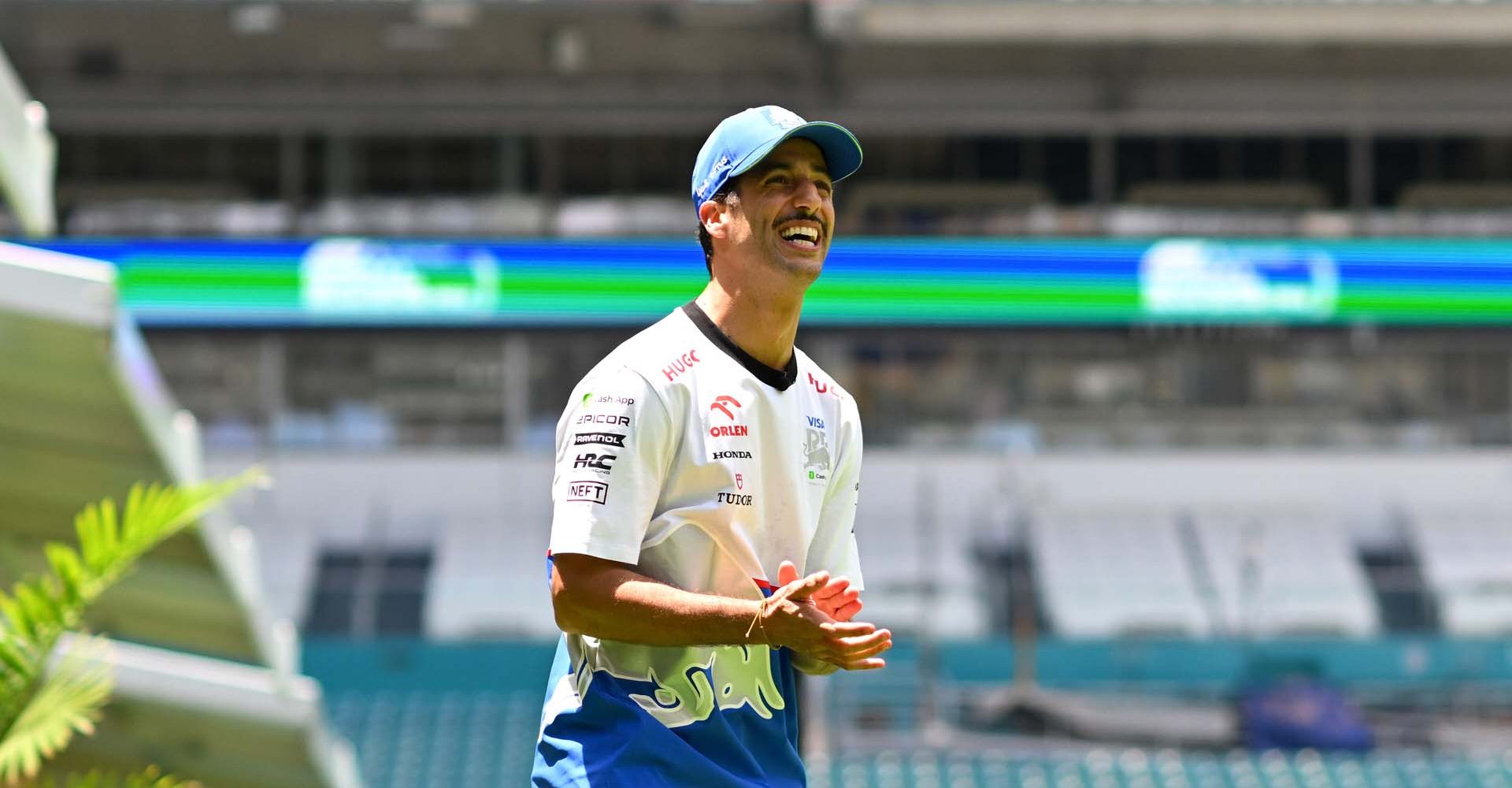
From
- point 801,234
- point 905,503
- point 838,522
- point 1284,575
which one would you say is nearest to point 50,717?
point 838,522

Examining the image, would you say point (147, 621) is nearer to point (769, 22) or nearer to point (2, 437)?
point (2, 437)

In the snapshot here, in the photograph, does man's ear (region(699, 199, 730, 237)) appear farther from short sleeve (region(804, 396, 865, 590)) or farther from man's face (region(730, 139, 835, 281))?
short sleeve (region(804, 396, 865, 590))

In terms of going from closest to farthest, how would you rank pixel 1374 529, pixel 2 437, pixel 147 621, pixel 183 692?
pixel 2 437 < pixel 183 692 < pixel 147 621 < pixel 1374 529

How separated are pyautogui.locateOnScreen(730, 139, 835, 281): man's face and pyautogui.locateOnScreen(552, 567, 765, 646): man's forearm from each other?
0.44 metres

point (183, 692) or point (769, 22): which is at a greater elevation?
point (769, 22)

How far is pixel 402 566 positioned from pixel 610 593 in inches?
716

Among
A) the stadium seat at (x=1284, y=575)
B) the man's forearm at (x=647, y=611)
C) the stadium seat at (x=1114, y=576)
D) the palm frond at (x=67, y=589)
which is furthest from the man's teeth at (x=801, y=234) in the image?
the stadium seat at (x=1284, y=575)

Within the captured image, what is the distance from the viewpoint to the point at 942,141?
19.8 metres

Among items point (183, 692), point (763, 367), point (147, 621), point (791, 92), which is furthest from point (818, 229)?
point (791, 92)

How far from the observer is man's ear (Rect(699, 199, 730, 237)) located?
247cm

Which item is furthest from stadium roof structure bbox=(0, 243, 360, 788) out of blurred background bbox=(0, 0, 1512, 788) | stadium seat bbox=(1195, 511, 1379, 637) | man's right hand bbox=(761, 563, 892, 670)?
stadium seat bbox=(1195, 511, 1379, 637)

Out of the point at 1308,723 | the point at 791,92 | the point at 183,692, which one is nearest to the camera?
the point at 183,692

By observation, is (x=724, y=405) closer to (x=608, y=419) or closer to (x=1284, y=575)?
(x=608, y=419)

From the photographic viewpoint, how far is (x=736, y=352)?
98.0 inches
